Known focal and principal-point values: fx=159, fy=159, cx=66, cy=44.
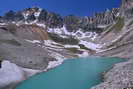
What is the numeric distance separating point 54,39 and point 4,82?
129529 millimetres

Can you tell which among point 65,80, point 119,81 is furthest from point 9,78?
point 119,81

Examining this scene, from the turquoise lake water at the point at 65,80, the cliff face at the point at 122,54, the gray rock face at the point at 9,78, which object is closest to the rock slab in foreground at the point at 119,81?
the cliff face at the point at 122,54

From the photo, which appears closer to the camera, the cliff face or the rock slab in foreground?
the rock slab in foreground

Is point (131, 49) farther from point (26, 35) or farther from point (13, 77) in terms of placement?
point (26, 35)

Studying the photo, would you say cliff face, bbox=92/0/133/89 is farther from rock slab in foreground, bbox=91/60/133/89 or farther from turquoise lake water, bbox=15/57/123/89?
turquoise lake water, bbox=15/57/123/89

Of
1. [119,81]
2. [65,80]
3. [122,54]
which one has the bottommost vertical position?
[119,81]

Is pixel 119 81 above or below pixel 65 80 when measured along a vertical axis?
below

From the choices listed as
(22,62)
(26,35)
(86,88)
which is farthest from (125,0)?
(86,88)

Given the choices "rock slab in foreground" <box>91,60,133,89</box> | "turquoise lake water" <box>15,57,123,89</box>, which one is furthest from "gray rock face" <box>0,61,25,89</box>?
"rock slab in foreground" <box>91,60,133,89</box>

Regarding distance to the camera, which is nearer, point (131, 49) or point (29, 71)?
point (29, 71)

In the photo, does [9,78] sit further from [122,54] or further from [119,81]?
[122,54]

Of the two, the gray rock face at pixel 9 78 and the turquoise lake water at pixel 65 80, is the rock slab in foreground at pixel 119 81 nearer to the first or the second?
the turquoise lake water at pixel 65 80

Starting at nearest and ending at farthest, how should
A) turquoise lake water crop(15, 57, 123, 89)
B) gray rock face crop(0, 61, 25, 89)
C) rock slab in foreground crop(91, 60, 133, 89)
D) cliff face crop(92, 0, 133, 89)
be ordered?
rock slab in foreground crop(91, 60, 133, 89) → cliff face crop(92, 0, 133, 89) → gray rock face crop(0, 61, 25, 89) → turquoise lake water crop(15, 57, 123, 89)

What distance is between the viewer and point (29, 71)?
4284 cm
